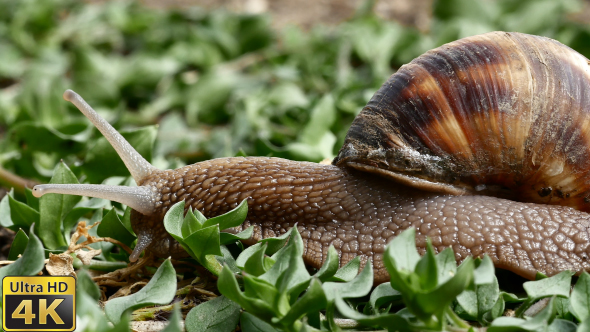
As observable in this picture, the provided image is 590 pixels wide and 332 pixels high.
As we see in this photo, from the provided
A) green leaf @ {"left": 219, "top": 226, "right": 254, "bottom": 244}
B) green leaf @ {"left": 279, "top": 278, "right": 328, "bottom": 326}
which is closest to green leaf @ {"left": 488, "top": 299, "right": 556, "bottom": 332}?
green leaf @ {"left": 279, "top": 278, "right": 328, "bottom": 326}

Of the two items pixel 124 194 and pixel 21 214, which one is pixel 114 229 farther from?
pixel 21 214

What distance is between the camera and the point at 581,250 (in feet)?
6.37

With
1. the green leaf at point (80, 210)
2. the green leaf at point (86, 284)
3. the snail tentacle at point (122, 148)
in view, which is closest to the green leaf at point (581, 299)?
the green leaf at point (86, 284)

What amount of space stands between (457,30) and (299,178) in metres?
2.37

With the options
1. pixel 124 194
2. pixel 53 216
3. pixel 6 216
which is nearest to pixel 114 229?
pixel 124 194

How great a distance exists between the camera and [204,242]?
1.82 metres

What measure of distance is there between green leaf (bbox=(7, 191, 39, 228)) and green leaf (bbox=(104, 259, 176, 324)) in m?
0.70

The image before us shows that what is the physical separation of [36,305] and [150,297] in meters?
0.37

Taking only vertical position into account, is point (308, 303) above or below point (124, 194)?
below

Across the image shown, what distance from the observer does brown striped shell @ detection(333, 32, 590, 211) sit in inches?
79.8

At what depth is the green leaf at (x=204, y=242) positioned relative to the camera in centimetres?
178

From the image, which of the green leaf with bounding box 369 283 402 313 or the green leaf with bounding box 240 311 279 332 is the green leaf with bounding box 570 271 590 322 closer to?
the green leaf with bounding box 369 283 402 313

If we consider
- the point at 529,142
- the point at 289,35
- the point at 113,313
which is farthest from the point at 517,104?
the point at 289,35

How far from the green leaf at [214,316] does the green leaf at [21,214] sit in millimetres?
821
